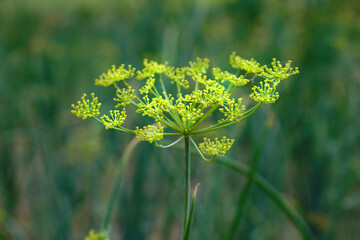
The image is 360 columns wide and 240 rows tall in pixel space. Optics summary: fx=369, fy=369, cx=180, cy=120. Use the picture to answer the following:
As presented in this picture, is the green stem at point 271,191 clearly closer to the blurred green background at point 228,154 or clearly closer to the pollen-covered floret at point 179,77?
the pollen-covered floret at point 179,77

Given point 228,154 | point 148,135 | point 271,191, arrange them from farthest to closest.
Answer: point 228,154, point 271,191, point 148,135

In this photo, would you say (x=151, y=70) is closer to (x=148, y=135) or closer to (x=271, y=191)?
(x=148, y=135)

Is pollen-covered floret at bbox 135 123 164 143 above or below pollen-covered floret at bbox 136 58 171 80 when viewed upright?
below

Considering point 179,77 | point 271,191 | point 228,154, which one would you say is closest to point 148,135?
point 179,77

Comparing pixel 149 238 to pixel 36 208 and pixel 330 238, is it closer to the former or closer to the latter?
pixel 36 208

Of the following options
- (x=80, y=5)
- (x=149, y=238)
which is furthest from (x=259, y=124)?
(x=80, y=5)

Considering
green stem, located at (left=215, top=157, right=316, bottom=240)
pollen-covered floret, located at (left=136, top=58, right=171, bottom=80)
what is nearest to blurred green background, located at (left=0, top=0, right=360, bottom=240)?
green stem, located at (left=215, top=157, right=316, bottom=240)

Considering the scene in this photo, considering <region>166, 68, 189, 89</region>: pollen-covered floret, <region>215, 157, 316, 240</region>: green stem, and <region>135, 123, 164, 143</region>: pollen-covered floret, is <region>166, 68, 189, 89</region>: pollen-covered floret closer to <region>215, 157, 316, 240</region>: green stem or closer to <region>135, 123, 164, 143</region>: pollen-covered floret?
<region>135, 123, 164, 143</region>: pollen-covered floret

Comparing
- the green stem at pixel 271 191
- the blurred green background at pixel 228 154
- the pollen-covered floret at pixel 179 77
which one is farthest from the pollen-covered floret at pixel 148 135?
the blurred green background at pixel 228 154
